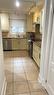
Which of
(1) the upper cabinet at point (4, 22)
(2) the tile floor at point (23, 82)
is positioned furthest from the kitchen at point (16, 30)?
(2) the tile floor at point (23, 82)

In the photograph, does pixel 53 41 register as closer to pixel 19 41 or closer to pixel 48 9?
pixel 48 9

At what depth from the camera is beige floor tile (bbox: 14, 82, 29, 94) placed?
2662 mm

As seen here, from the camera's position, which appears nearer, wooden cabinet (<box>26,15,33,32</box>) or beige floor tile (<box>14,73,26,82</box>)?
beige floor tile (<box>14,73,26,82</box>)

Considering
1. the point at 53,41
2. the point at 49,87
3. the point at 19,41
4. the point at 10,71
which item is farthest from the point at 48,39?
the point at 19,41

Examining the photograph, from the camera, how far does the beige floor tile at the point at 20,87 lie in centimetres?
266

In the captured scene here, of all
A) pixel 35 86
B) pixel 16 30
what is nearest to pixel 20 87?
pixel 35 86

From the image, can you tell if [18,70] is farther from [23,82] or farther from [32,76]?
[23,82]

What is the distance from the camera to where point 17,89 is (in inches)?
108

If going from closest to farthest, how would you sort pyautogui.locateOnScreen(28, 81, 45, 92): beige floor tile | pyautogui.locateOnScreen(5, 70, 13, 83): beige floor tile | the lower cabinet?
pyautogui.locateOnScreen(28, 81, 45, 92): beige floor tile < pyautogui.locateOnScreen(5, 70, 13, 83): beige floor tile < the lower cabinet

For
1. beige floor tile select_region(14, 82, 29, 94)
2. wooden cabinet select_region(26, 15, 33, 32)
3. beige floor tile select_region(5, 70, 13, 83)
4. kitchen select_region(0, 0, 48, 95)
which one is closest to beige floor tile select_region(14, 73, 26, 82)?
beige floor tile select_region(5, 70, 13, 83)

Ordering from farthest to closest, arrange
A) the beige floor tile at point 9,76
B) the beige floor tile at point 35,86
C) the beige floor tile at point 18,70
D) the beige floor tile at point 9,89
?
the beige floor tile at point 18,70, the beige floor tile at point 9,76, the beige floor tile at point 35,86, the beige floor tile at point 9,89

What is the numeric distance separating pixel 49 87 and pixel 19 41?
4981mm

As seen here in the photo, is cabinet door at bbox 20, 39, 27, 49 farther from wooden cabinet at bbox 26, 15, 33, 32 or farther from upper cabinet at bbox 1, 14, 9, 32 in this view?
upper cabinet at bbox 1, 14, 9, 32

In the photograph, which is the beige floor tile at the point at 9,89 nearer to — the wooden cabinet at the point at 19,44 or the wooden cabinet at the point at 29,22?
the wooden cabinet at the point at 19,44
